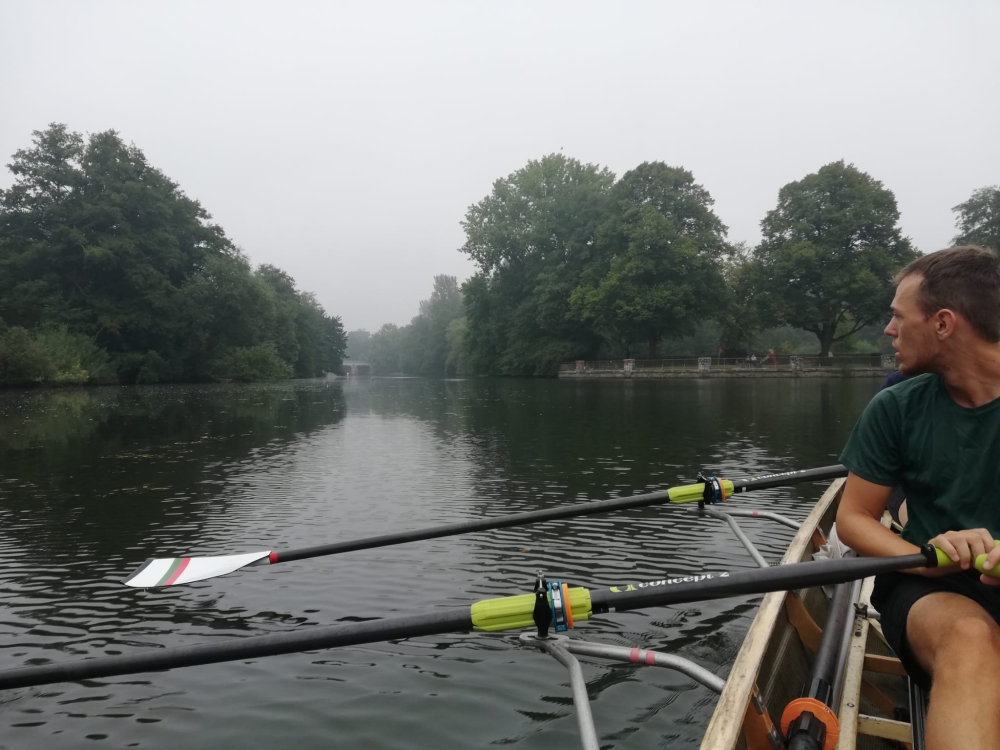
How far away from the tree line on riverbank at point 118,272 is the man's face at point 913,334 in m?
47.0

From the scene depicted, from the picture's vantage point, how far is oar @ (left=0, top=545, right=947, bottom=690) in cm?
244

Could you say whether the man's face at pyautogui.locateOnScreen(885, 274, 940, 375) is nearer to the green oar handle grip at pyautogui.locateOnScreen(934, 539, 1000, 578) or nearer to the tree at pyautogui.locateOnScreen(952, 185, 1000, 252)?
the green oar handle grip at pyautogui.locateOnScreen(934, 539, 1000, 578)

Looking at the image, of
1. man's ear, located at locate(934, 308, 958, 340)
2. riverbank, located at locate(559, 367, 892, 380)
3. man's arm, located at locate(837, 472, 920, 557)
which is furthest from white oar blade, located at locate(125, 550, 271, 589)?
riverbank, located at locate(559, 367, 892, 380)

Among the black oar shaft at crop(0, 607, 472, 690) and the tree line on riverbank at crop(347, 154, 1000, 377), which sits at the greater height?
the tree line on riverbank at crop(347, 154, 1000, 377)

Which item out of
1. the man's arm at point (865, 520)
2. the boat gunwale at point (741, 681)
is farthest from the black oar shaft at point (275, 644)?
the man's arm at point (865, 520)

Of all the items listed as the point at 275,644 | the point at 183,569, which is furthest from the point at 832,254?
the point at 275,644

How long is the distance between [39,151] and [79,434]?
41.2m

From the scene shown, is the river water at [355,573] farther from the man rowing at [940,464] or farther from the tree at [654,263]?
the tree at [654,263]

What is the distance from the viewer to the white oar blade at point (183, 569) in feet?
17.3

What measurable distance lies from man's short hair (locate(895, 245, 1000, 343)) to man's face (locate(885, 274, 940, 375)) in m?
0.03

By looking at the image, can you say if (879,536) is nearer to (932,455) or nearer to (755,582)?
(932,455)

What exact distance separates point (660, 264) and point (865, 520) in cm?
5359

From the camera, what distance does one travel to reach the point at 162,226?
52.5 metres

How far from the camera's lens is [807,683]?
10.5ft
